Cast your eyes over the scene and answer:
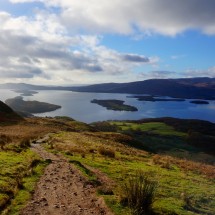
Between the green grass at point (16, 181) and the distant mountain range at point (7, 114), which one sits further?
the distant mountain range at point (7, 114)

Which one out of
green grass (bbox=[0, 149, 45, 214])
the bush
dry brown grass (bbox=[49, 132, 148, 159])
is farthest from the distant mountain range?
the bush

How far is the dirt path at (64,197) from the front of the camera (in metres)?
12.1

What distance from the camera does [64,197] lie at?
13.8 m

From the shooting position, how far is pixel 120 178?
19.2 metres

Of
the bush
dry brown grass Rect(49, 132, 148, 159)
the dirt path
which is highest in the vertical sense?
the bush

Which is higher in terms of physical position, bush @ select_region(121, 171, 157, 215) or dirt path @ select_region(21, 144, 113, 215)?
bush @ select_region(121, 171, 157, 215)

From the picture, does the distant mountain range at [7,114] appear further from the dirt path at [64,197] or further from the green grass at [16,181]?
the dirt path at [64,197]

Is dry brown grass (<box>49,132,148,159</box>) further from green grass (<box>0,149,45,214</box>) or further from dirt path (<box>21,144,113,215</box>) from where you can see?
dirt path (<box>21,144,113,215</box>)

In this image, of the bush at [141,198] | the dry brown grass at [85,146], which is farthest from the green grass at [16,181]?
the dry brown grass at [85,146]

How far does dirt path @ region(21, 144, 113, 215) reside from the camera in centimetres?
1215

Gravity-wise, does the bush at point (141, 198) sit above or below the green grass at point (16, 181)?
above

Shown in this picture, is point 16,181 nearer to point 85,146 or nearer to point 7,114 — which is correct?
point 85,146

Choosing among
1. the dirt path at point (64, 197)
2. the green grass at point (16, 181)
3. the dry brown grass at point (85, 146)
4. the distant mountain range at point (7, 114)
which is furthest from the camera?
the distant mountain range at point (7, 114)

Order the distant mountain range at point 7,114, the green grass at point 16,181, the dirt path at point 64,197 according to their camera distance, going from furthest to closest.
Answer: the distant mountain range at point 7,114 < the green grass at point 16,181 < the dirt path at point 64,197
